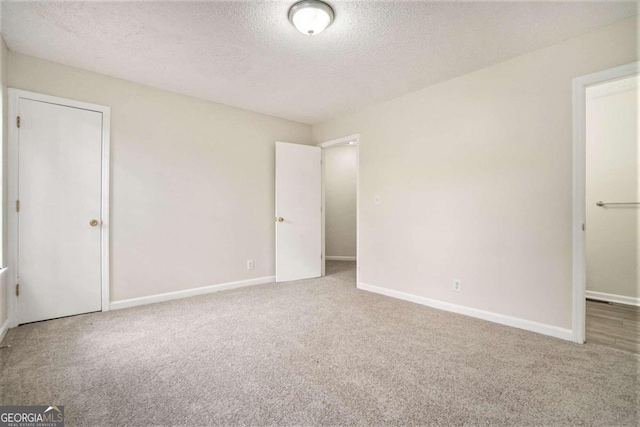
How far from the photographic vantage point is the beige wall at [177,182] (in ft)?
10.2

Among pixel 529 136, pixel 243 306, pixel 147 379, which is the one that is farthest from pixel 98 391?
pixel 529 136

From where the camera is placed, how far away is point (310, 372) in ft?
6.24

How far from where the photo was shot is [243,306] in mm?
3238

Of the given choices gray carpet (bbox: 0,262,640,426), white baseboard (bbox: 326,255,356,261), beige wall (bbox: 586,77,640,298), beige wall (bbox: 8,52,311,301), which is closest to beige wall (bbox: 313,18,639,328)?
gray carpet (bbox: 0,262,640,426)

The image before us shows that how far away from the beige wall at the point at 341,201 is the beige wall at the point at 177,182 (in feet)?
7.94

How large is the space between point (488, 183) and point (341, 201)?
4.00 meters

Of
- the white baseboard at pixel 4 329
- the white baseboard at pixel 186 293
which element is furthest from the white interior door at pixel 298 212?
the white baseboard at pixel 4 329

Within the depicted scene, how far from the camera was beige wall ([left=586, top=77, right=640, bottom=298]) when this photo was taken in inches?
133

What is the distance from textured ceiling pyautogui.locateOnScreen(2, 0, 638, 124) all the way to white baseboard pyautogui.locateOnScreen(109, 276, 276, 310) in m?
2.40

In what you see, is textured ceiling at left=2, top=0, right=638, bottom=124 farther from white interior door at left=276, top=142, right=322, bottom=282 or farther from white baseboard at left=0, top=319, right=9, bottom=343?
white baseboard at left=0, top=319, right=9, bottom=343

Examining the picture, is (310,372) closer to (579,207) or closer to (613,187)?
(579,207)

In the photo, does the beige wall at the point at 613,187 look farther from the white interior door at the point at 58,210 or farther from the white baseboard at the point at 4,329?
the white baseboard at the point at 4,329

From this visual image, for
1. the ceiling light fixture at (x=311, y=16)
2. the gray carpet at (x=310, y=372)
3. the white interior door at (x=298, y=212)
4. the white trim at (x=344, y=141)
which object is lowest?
the gray carpet at (x=310, y=372)

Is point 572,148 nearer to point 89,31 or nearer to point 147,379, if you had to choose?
point 147,379
